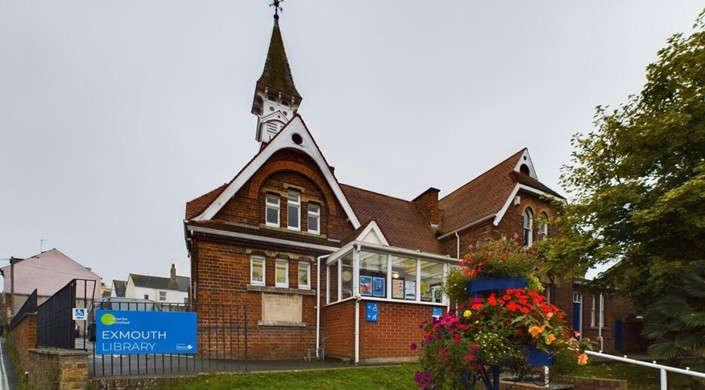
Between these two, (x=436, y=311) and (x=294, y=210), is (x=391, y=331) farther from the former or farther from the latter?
(x=294, y=210)

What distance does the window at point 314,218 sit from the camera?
14.3 meters

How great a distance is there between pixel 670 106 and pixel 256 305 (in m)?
13.5

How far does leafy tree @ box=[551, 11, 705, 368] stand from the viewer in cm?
884

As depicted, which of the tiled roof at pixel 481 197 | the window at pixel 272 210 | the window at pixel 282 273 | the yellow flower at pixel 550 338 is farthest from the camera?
the tiled roof at pixel 481 197

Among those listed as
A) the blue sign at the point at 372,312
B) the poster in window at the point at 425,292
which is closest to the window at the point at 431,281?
the poster in window at the point at 425,292

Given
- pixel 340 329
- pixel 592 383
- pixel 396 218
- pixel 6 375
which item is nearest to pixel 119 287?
pixel 6 375

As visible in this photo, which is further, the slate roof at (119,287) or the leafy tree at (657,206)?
the slate roof at (119,287)

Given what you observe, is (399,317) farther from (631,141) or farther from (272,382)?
(631,141)

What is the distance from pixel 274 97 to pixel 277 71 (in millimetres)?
1717

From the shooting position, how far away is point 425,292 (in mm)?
12703

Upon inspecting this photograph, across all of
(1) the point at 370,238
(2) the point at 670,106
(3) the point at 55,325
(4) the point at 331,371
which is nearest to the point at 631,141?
(2) the point at 670,106

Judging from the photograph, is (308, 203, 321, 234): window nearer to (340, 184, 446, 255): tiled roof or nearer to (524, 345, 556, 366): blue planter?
(340, 184, 446, 255): tiled roof

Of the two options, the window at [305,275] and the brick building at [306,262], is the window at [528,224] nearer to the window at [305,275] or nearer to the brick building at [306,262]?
the brick building at [306,262]

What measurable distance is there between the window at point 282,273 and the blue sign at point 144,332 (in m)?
5.14
